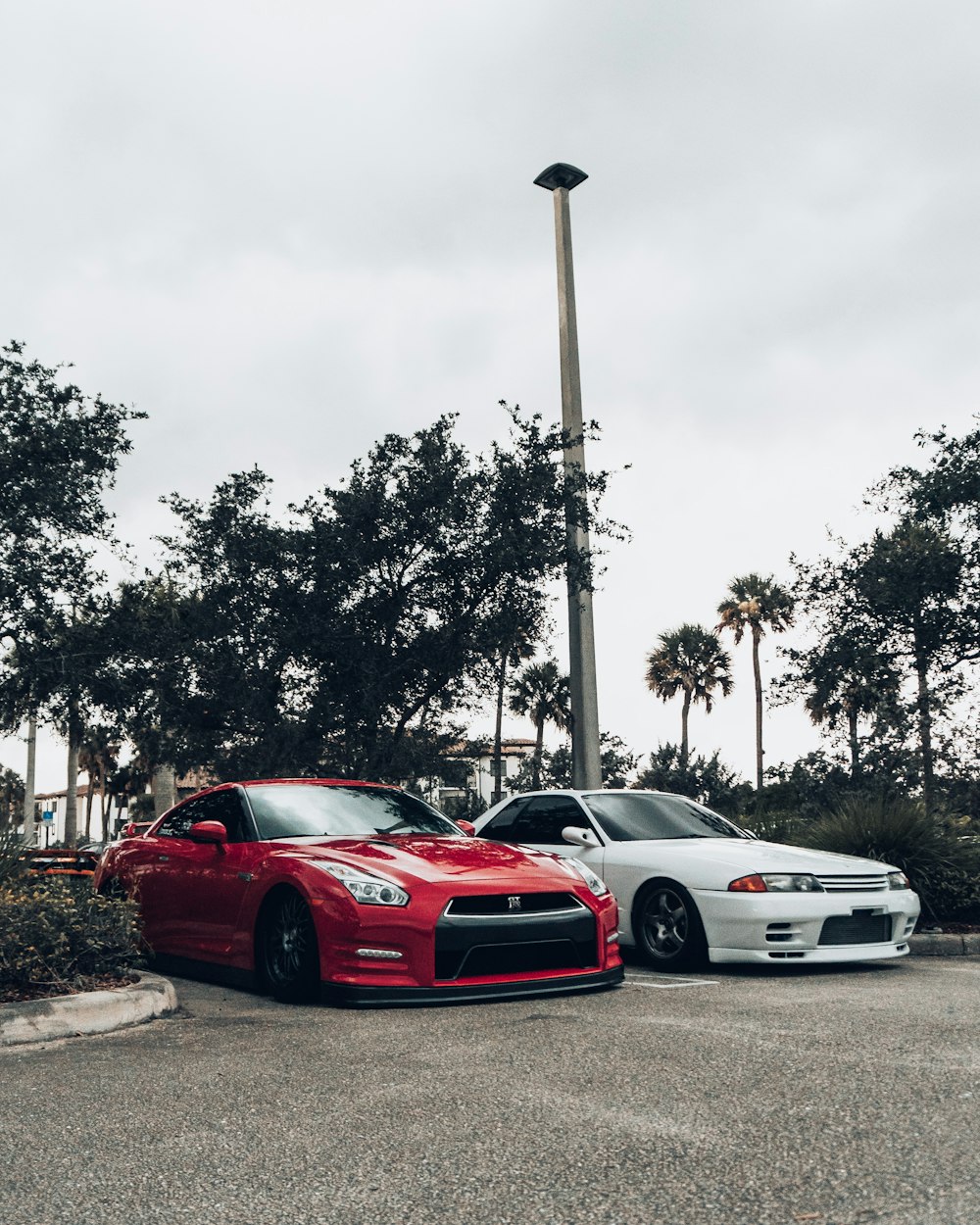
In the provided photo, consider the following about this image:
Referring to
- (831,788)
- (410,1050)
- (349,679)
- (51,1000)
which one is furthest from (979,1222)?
(831,788)

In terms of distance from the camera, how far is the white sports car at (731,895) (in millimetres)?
8336

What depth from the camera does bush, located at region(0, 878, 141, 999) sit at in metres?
6.33

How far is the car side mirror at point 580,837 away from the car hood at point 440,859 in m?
1.41

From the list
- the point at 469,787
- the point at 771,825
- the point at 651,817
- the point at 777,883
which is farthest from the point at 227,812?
the point at 469,787

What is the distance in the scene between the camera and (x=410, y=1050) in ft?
17.9

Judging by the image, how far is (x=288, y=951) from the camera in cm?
713

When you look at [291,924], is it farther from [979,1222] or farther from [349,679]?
[349,679]

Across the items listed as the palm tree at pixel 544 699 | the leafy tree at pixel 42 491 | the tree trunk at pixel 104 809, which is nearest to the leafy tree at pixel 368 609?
the leafy tree at pixel 42 491

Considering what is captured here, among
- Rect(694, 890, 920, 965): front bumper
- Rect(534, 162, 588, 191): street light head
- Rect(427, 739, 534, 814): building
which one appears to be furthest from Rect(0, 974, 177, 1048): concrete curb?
Rect(534, 162, 588, 191): street light head

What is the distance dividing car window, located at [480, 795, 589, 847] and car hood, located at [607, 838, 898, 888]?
0.69 m

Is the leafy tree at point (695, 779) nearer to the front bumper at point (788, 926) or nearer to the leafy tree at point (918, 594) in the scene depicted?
the leafy tree at point (918, 594)

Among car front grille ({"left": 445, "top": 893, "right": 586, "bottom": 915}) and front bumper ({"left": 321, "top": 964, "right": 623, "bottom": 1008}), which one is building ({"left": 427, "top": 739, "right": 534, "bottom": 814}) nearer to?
car front grille ({"left": 445, "top": 893, "right": 586, "bottom": 915})

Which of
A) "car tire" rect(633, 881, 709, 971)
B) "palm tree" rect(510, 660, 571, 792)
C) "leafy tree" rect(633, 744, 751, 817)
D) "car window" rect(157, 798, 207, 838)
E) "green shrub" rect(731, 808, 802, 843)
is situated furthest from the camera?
"palm tree" rect(510, 660, 571, 792)

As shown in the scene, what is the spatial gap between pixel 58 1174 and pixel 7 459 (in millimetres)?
17193
